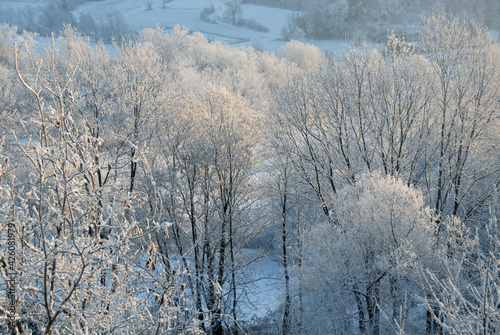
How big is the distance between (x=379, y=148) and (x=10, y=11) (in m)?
72.9

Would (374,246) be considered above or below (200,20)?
below

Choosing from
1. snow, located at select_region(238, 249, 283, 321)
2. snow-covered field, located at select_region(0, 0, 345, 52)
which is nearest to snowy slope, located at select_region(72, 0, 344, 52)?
snow-covered field, located at select_region(0, 0, 345, 52)

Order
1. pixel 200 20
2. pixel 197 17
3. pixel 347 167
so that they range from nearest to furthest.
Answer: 1. pixel 347 167
2. pixel 200 20
3. pixel 197 17

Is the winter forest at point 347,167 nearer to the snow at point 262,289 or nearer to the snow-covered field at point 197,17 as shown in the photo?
the snow at point 262,289

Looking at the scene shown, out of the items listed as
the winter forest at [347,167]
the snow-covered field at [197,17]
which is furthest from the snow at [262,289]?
the snow-covered field at [197,17]

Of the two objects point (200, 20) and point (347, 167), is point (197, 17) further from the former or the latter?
point (347, 167)

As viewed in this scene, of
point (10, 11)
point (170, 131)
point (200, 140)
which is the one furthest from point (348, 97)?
point (10, 11)

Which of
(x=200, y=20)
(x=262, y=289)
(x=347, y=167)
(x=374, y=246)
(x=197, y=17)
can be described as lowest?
(x=262, y=289)

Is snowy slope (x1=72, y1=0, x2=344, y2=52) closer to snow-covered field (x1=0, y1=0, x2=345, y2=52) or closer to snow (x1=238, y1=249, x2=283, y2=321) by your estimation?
snow-covered field (x1=0, y1=0, x2=345, y2=52)

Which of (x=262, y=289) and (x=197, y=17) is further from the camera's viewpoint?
(x=197, y=17)

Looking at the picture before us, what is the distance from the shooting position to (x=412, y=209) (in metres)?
9.62

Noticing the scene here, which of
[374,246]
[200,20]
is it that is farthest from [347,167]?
[200,20]

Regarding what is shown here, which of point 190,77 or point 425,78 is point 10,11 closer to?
point 190,77

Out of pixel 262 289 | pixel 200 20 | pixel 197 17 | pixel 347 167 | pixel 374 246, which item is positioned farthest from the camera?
pixel 197 17
